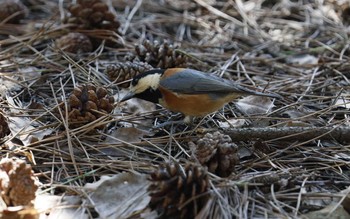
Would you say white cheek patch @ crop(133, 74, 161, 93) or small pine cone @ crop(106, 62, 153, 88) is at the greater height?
white cheek patch @ crop(133, 74, 161, 93)

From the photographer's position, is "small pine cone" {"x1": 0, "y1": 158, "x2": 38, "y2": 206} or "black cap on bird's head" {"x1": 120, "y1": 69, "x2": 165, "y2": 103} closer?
"small pine cone" {"x1": 0, "y1": 158, "x2": 38, "y2": 206}

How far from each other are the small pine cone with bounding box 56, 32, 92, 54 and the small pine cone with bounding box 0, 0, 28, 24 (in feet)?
2.24

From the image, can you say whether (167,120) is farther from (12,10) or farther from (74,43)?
(12,10)

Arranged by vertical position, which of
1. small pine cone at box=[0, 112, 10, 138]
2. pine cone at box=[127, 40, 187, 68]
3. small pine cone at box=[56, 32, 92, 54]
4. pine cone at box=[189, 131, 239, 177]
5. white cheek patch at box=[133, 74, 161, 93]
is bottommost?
small pine cone at box=[56, 32, 92, 54]

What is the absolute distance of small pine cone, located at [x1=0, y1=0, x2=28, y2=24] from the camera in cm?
439

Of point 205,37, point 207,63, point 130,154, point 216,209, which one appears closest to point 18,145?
point 130,154

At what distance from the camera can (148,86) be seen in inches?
116

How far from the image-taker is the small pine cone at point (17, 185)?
221 cm

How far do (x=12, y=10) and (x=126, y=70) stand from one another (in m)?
1.52

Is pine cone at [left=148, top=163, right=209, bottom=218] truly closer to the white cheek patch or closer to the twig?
the twig

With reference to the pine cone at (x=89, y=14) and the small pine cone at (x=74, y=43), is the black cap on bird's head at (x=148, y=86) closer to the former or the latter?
the small pine cone at (x=74, y=43)

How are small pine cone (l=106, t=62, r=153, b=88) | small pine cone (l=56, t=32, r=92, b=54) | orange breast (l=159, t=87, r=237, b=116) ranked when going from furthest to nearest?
1. small pine cone (l=56, t=32, r=92, b=54)
2. small pine cone (l=106, t=62, r=153, b=88)
3. orange breast (l=159, t=87, r=237, b=116)

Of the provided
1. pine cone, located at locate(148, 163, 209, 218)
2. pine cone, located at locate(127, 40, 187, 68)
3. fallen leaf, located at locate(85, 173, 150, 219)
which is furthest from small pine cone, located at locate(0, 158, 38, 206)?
pine cone, located at locate(127, 40, 187, 68)

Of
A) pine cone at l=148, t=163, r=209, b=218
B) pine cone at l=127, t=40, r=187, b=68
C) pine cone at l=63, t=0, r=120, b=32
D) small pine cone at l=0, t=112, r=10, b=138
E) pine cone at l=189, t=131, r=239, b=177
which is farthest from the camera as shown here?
pine cone at l=63, t=0, r=120, b=32
